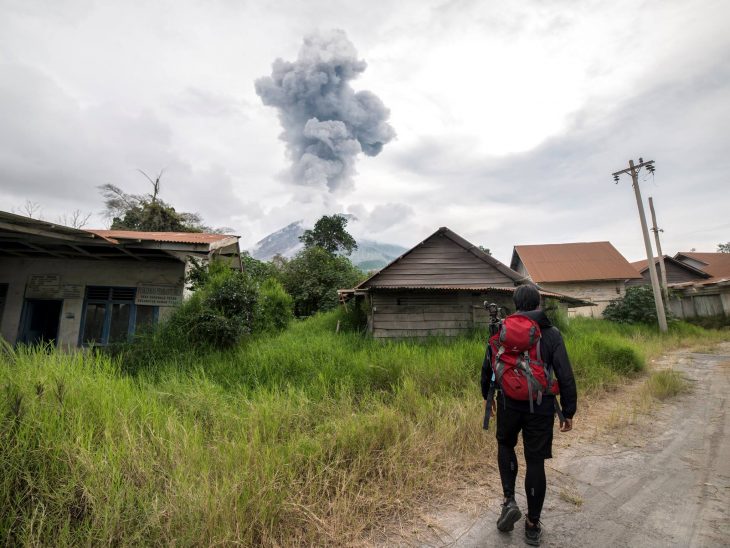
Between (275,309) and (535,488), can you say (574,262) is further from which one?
(535,488)

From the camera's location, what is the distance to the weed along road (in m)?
2.41

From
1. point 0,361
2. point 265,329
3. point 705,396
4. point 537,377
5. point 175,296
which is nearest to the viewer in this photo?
point 537,377

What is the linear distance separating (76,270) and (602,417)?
42.0 ft

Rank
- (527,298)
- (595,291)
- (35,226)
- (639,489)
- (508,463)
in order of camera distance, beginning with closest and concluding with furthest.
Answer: (508,463) → (527,298) → (639,489) → (35,226) → (595,291)

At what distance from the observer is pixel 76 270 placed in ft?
29.5

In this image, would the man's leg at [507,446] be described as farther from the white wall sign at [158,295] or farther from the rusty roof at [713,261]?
the rusty roof at [713,261]

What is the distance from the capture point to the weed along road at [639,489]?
241 cm

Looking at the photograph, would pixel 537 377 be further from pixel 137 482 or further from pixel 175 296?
pixel 175 296

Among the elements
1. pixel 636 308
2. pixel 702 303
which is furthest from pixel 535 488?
pixel 702 303

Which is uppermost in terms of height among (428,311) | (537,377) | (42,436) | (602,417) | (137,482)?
(428,311)

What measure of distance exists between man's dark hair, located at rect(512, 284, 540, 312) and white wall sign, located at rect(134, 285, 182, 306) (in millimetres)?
8882

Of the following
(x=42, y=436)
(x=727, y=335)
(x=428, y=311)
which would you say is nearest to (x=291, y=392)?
(x=42, y=436)

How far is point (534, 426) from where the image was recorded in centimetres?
244

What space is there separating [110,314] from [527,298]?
34.4 feet
